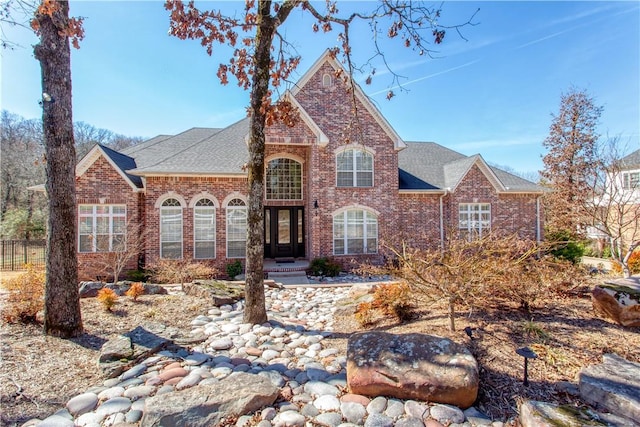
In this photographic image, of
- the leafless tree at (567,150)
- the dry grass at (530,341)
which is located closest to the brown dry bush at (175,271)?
the dry grass at (530,341)

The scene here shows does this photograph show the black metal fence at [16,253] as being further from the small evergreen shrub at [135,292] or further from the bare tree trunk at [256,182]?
the bare tree trunk at [256,182]

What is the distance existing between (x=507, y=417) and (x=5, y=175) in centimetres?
4020

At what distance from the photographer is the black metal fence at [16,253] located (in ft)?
49.8

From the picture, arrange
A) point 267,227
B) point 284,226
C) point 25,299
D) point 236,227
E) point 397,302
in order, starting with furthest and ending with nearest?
point 284,226 → point 267,227 → point 236,227 → point 25,299 → point 397,302

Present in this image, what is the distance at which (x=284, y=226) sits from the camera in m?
15.0

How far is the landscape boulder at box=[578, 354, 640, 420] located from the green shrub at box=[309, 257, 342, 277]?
375 inches

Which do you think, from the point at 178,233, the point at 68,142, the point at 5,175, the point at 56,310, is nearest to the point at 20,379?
the point at 56,310

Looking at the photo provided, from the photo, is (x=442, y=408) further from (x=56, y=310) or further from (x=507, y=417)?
(x=56, y=310)

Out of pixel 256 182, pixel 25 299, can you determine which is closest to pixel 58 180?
pixel 25 299

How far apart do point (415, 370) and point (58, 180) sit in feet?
19.4

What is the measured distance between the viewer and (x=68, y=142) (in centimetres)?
521

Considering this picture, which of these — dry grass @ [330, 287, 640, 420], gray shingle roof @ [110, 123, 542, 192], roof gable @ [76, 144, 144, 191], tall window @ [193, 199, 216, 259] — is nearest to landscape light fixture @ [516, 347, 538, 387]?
dry grass @ [330, 287, 640, 420]

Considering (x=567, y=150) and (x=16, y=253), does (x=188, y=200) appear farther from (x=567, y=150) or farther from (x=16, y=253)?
(x=567, y=150)

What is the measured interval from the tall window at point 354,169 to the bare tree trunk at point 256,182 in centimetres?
810
